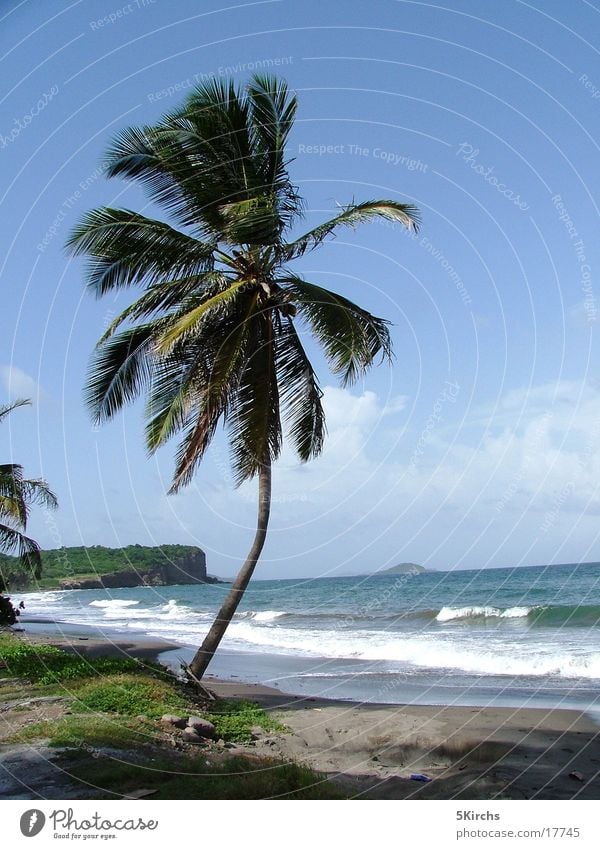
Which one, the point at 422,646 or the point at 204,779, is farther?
the point at 422,646

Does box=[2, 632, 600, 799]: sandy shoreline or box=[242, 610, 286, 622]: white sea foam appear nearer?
box=[2, 632, 600, 799]: sandy shoreline

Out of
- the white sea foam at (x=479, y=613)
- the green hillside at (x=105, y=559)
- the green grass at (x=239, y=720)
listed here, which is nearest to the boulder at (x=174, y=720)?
the green grass at (x=239, y=720)

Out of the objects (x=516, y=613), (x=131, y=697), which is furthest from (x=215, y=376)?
(x=516, y=613)

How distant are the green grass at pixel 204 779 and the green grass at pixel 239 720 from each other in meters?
2.43

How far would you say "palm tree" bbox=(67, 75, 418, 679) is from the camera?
11406 mm

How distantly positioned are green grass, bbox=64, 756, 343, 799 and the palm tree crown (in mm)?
4975

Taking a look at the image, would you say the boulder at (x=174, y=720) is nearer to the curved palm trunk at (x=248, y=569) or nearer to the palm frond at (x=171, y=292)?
the curved palm trunk at (x=248, y=569)

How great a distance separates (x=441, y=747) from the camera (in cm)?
1051

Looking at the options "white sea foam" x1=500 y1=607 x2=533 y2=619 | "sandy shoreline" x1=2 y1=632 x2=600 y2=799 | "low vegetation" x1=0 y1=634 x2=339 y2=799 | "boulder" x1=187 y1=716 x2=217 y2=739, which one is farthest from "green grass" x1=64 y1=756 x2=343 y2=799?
"white sea foam" x1=500 y1=607 x2=533 y2=619

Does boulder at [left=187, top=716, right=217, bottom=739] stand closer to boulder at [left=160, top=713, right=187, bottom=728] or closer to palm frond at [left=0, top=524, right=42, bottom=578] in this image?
boulder at [left=160, top=713, right=187, bottom=728]

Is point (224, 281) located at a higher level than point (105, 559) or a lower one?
higher

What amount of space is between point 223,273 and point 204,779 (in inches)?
295

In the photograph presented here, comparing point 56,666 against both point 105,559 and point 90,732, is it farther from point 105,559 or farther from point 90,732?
point 105,559
